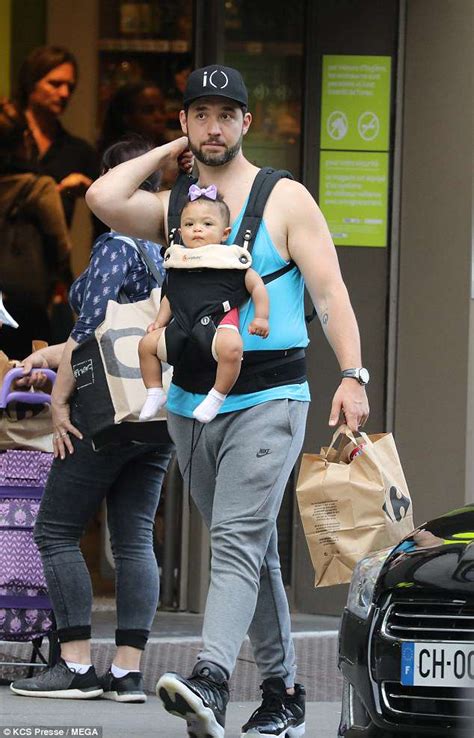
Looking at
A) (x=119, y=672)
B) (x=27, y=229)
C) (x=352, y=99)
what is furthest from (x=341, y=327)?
(x=27, y=229)

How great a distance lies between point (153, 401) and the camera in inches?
202

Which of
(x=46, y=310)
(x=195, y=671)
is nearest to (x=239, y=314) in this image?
(x=195, y=671)

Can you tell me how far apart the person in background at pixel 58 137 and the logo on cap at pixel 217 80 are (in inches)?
149

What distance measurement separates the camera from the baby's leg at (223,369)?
478cm

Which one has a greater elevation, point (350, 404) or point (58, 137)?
point (58, 137)

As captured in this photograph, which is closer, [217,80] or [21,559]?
[217,80]

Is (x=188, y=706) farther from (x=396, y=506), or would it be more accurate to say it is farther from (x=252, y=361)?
(x=252, y=361)

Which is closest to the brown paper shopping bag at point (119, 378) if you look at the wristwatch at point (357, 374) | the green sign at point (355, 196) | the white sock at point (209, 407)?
the white sock at point (209, 407)

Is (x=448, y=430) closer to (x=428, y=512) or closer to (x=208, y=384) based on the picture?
(x=428, y=512)

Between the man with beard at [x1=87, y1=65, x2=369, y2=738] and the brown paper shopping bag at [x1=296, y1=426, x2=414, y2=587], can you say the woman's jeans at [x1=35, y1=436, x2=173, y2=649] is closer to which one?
the man with beard at [x1=87, y1=65, x2=369, y2=738]

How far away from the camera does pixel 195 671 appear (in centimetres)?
471

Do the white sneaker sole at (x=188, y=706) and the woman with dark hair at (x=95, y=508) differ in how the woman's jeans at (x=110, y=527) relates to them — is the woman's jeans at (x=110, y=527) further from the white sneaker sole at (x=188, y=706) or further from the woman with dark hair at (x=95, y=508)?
the white sneaker sole at (x=188, y=706)

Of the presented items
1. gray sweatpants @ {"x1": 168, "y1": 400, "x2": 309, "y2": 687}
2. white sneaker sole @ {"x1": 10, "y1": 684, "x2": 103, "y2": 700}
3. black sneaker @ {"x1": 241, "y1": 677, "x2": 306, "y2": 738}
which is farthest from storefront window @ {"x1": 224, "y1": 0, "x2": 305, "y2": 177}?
black sneaker @ {"x1": 241, "y1": 677, "x2": 306, "y2": 738}

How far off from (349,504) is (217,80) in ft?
4.61
